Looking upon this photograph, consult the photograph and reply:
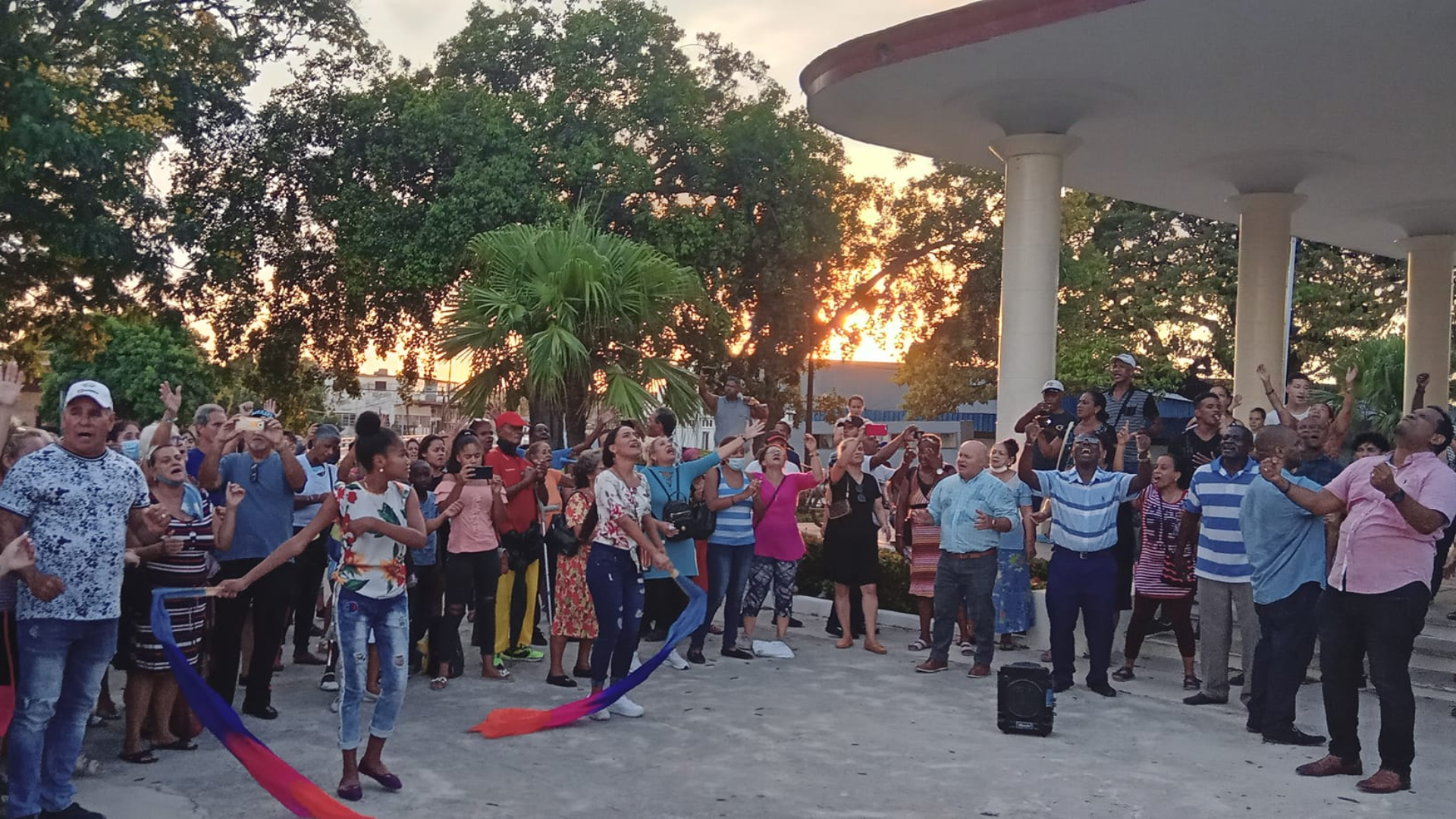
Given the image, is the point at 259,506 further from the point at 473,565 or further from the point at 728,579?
the point at 728,579

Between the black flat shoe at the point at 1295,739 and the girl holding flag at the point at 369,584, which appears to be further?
the black flat shoe at the point at 1295,739

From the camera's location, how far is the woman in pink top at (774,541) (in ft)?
35.6

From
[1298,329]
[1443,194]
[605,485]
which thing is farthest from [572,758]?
[1298,329]

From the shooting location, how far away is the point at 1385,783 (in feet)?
21.4

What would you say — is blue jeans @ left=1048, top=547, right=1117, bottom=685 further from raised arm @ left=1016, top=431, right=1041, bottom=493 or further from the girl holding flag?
the girl holding flag

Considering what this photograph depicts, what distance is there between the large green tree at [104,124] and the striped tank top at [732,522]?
488 inches

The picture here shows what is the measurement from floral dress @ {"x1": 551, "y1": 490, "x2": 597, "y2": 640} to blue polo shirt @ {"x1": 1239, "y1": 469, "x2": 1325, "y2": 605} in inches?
171

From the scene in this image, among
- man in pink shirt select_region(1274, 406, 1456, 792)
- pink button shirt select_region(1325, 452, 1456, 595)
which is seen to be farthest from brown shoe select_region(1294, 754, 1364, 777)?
pink button shirt select_region(1325, 452, 1456, 595)

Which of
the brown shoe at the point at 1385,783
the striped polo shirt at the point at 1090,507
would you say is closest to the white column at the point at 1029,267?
the striped polo shirt at the point at 1090,507

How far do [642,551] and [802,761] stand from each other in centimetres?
186

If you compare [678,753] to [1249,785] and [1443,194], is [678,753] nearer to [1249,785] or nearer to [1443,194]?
[1249,785]

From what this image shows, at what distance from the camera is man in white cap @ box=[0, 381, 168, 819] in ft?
17.4

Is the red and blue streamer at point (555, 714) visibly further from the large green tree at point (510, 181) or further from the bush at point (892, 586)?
the large green tree at point (510, 181)

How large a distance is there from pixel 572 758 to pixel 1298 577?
434 centimetres
